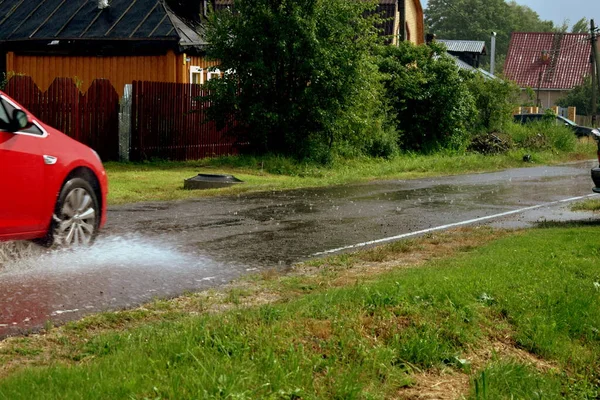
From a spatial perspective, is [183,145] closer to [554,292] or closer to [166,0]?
[166,0]

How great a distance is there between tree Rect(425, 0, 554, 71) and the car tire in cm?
11305

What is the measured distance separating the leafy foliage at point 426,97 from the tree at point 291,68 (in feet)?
23.7

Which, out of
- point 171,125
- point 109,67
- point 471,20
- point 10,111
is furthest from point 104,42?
point 471,20

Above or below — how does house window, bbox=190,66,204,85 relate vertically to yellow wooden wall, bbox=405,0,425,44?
below

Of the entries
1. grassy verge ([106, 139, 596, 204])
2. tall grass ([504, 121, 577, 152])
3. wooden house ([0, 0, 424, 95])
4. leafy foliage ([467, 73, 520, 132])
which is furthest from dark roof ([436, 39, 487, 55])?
wooden house ([0, 0, 424, 95])

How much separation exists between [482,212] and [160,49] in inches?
598

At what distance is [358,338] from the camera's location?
638 cm

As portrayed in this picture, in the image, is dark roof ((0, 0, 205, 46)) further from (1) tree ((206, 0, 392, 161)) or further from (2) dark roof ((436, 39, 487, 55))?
(2) dark roof ((436, 39, 487, 55))

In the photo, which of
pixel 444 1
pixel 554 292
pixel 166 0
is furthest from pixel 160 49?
pixel 444 1

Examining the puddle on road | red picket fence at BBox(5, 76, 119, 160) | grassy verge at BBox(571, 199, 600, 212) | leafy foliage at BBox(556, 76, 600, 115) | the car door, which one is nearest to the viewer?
the car door

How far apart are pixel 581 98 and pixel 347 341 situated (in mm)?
68827

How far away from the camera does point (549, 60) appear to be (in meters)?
82.4

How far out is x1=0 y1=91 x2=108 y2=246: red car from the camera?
8844mm

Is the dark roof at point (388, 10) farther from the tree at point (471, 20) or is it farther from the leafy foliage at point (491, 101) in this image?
the tree at point (471, 20)
